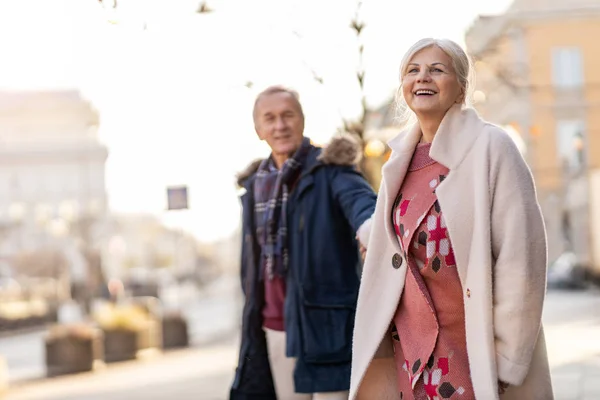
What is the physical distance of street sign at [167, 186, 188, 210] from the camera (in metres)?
20.9

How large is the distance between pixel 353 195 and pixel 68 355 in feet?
49.2

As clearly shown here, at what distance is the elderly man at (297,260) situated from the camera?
517 cm

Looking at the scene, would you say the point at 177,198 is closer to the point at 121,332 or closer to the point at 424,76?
the point at 121,332

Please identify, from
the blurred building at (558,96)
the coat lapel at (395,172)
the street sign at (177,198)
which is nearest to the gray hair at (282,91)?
the coat lapel at (395,172)

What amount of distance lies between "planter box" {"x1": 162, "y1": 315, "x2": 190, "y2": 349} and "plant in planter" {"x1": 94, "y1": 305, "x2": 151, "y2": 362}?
1176 millimetres

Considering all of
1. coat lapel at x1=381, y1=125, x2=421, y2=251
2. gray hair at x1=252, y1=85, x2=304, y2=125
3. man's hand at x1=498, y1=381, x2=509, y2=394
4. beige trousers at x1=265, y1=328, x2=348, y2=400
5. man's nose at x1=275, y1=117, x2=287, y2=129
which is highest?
gray hair at x1=252, y1=85, x2=304, y2=125

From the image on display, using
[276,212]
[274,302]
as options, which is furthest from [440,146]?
[274,302]

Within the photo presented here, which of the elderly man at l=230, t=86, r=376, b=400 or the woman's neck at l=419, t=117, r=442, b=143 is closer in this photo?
the woman's neck at l=419, t=117, r=442, b=143

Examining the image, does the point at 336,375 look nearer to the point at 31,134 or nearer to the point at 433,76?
the point at 433,76

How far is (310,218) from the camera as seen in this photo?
17.5 ft

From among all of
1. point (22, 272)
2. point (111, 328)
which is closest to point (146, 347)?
point (111, 328)

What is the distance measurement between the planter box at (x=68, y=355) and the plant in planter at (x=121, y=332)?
1.51 m

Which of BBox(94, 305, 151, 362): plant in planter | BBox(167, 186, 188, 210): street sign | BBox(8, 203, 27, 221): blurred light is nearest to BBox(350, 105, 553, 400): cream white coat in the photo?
BBox(167, 186, 188, 210): street sign

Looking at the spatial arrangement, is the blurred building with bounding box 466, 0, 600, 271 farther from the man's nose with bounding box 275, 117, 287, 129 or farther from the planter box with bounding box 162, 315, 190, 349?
the man's nose with bounding box 275, 117, 287, 129
